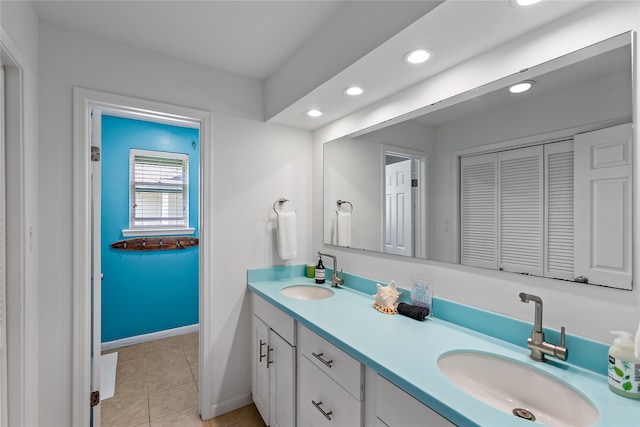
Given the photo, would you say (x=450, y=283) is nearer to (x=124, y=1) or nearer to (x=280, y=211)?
(x=280, y=211)

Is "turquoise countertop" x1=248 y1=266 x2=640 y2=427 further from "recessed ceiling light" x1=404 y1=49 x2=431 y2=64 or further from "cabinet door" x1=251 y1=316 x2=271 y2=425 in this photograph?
"recessed ceiling light" x1=404 y1=49 x2=431 y2=64

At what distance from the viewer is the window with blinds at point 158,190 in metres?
3.04

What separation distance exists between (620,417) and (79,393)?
2.31m

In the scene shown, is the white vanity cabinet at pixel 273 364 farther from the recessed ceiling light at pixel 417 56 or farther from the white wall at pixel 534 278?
the recessed ceiling light at pixel 417 56

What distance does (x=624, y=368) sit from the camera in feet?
2.71

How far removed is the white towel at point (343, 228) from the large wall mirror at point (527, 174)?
324 mm

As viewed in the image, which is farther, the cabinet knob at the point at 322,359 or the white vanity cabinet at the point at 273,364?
the white vanity cabinet at the point at 273,364

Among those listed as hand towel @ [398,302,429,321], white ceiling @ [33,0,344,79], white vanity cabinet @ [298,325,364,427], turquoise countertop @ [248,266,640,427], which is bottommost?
white vanity cabinet @ [298,325,364,427]

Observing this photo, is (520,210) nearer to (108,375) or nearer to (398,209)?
(398,209)

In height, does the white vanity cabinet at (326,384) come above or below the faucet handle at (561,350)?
below

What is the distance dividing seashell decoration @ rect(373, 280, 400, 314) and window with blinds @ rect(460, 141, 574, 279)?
382mm

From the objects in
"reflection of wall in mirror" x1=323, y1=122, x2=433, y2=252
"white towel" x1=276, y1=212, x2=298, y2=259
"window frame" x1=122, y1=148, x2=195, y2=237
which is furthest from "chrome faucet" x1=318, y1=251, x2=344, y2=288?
"window frame" x1=122, y1=148, x2=195, y2=237

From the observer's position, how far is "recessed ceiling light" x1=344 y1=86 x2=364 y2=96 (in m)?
1.65

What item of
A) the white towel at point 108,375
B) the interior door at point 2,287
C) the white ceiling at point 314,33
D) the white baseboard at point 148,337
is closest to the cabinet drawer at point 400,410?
the white ceiling at point 314,33
